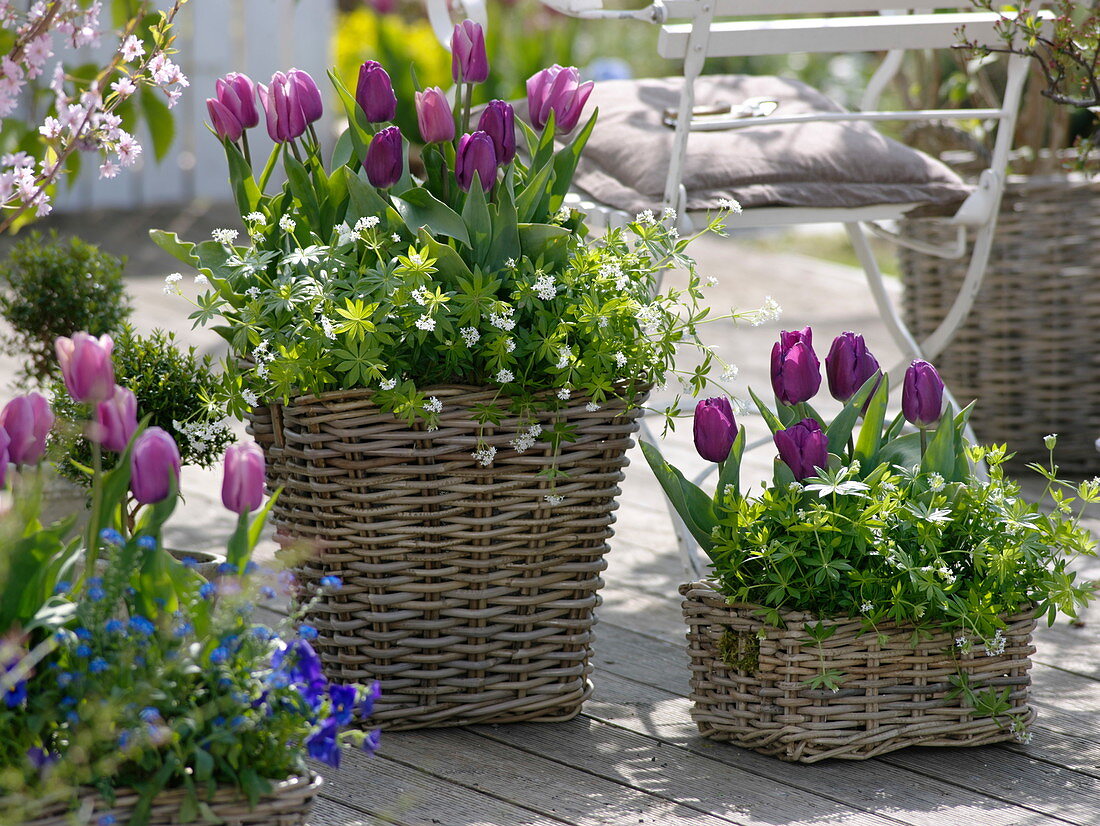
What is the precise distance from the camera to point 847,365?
5.06ft

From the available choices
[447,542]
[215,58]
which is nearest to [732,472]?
[447,542]

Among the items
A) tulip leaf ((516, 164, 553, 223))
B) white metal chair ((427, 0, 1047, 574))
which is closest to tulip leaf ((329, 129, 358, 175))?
tulip leaf ((516, 164, 553, 223))

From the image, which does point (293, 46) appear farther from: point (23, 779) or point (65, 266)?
point (23, 779)

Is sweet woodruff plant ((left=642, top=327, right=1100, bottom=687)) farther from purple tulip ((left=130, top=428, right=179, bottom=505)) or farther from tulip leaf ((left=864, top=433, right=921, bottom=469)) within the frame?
purple tulip ((left=130, top=428, right=179, bottom=505))

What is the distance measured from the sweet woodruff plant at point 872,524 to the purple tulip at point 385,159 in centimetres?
44

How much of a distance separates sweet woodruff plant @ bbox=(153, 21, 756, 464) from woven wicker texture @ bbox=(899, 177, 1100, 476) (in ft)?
4.60

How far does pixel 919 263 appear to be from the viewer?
2.96 meters

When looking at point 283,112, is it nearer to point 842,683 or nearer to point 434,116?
point 434,116

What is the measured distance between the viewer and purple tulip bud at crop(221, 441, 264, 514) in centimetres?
112

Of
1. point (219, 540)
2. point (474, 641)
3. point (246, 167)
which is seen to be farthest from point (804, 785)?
point (219, 540)

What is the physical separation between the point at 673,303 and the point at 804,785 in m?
0.57

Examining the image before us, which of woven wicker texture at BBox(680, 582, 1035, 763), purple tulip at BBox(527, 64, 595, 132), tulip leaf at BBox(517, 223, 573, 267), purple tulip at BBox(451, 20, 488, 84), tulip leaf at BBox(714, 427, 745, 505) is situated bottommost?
woven wicker texture at BBox(680, 582, 1035, 763)

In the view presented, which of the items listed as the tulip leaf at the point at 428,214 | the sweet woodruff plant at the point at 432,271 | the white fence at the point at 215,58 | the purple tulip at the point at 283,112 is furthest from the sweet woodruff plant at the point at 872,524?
the white fence at the point at 215,58

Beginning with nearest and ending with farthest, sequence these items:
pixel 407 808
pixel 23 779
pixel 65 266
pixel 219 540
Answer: pixel 23 779
pixel 407 808
pixel 65 266
pixel 219 540
